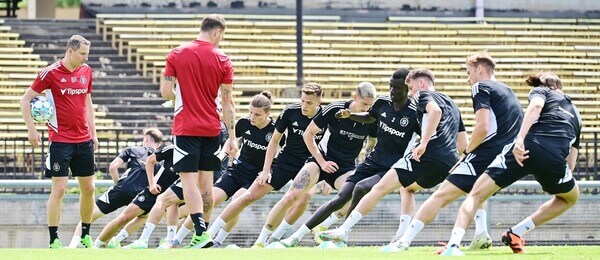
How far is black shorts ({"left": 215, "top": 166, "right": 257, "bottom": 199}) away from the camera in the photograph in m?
15.5

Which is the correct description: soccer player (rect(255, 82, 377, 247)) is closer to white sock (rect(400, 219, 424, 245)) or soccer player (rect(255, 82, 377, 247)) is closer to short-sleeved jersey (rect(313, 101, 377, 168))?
short-sleeved jersey (rect(313, 101, 377, 168))

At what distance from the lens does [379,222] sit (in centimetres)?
1939

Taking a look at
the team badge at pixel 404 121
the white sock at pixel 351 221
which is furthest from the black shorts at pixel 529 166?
the team badge at pixel 404 121

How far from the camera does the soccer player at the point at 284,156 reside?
1459 cm

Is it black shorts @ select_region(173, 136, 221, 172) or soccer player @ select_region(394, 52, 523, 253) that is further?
black shorts @ select_region(173, 136, 221, 172)

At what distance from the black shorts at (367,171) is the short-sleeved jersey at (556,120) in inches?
112

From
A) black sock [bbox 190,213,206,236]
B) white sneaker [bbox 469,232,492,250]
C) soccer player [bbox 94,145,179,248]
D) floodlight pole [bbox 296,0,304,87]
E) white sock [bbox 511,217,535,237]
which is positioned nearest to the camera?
white sock [bbox 511,217,535,237]

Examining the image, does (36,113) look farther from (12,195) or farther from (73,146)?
(12,195)

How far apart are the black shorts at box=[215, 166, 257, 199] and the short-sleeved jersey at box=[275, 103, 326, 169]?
496mm

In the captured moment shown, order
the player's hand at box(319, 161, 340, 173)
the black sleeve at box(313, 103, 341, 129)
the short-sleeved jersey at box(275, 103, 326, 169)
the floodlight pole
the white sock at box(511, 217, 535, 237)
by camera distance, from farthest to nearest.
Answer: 1. the floodlight pole
2. the short-sleeved jersey at box(275, 103, 326, 169)
3. the player's hand at box(319, 161, 340, 173)
4. the black sleeve at box(313, 103, 341, 129)
5. the white sock at box(511, 217, 535, 237)

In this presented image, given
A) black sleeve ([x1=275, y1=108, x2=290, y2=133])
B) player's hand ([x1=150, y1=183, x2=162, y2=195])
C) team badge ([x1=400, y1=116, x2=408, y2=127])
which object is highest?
team badge ([x1=400, y1=116, x2=408, y2=127])

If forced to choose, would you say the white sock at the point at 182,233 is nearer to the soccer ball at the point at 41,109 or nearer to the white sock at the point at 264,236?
the white sock at the point at 264,236

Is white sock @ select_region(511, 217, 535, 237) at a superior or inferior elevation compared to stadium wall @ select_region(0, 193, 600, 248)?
superior

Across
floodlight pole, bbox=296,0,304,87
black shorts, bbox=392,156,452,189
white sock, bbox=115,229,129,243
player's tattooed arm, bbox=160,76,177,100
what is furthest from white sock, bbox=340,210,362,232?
floodlight pole, bbox=296,0,304,87
